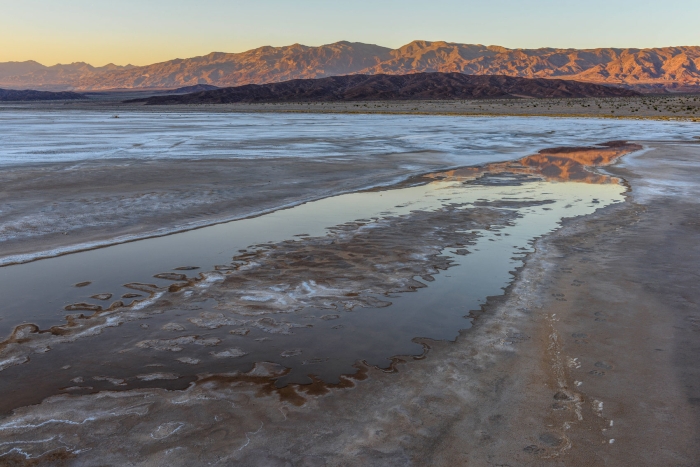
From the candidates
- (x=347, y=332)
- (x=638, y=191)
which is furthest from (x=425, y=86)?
(x=347, y=332)

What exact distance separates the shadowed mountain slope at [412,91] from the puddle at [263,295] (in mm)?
115898

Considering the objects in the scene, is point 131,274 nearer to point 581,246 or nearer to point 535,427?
point 535,427

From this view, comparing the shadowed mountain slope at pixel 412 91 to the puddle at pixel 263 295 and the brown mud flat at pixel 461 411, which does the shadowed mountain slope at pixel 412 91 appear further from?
the brown mud flat at pixel 461 411

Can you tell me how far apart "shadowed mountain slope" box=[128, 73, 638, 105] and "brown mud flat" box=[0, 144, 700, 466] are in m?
120

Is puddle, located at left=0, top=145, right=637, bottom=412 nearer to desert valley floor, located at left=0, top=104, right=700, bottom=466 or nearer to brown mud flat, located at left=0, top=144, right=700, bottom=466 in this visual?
desert valley floor, located at left=0, top=104, right=700, bottom=466

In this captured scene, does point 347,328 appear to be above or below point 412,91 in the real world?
below

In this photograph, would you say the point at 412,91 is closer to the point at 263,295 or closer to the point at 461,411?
the point at 263,295

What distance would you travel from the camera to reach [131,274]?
7.40 metres

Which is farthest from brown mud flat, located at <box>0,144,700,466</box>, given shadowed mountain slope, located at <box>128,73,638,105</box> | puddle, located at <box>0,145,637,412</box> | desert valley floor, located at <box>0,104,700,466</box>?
shadowed mountain slope, located at <box>128,73,638,105</box>

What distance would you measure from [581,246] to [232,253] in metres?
5.24

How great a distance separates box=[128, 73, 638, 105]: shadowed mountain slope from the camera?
12662 centimetres

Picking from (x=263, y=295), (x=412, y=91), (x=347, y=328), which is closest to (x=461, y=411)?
(x=347, y=328)

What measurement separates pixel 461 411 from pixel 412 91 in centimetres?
13670

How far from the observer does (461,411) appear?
13.5 ft
